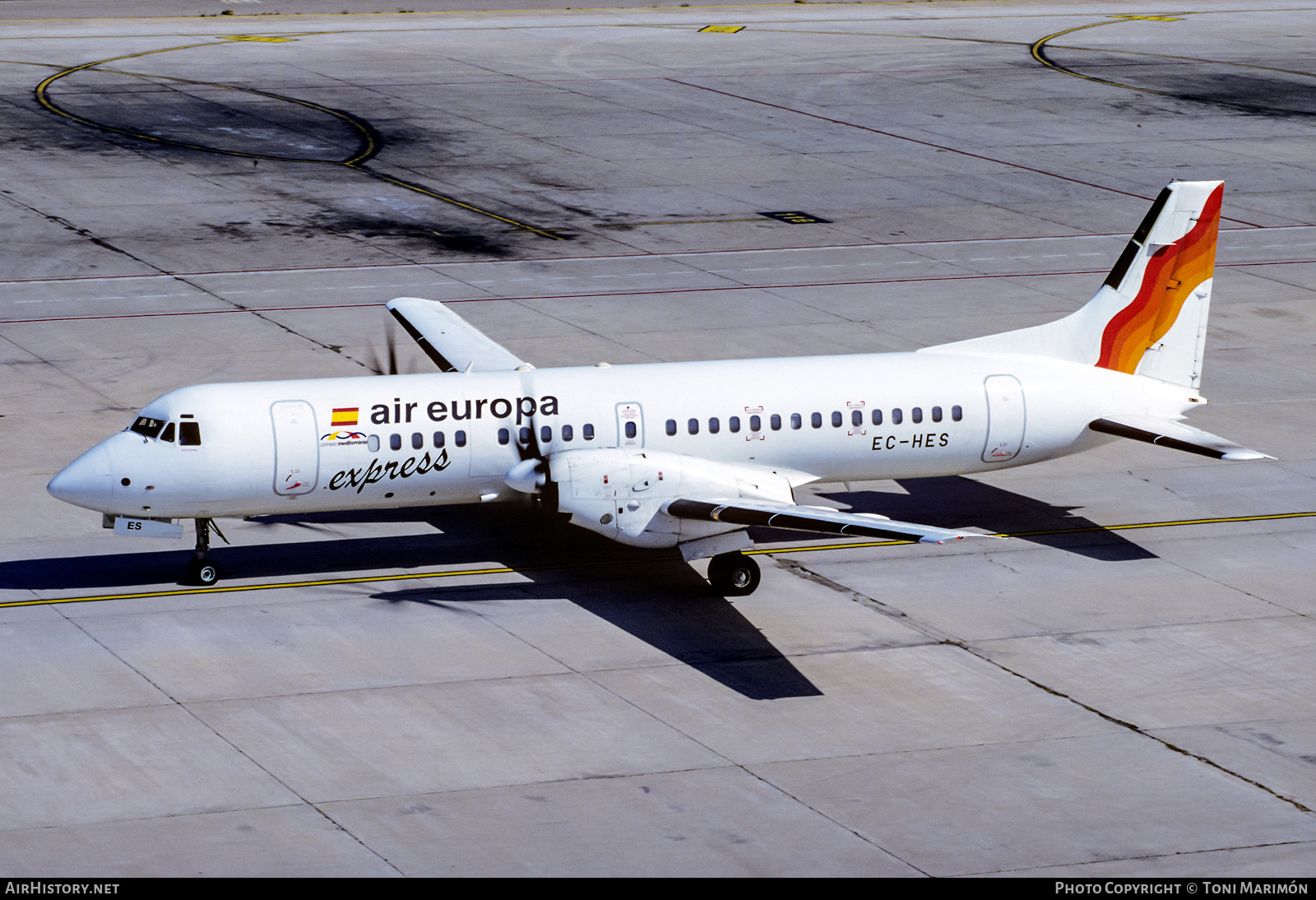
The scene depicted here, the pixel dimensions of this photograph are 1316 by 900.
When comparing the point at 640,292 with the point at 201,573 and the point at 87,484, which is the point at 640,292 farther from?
the point at 87,484

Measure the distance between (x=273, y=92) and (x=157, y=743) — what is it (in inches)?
2016

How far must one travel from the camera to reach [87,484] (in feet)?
91.7

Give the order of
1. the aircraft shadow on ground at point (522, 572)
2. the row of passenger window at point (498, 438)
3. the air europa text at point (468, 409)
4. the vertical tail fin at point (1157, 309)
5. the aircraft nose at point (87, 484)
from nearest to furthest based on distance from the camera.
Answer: the aircraft shadow on ground at point (522, 572)
the aircraft nose at point (87, 484)
the row of passenger window at point (498, 438)
the air europa text at point (468, 409)
the vertical tail fin at point (1157, 309)

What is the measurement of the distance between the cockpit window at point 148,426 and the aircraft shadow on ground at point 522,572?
269 centimetres

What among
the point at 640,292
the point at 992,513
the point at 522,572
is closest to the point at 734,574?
the point at 522,572

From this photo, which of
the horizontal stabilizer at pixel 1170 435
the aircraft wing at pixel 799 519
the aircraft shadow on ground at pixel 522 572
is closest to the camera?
the aircraft wing at pixel 799 519

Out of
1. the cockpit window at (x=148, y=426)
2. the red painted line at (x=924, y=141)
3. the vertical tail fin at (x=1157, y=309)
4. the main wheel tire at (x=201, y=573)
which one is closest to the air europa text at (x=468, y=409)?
the cockpit window at (x=148, y=426)

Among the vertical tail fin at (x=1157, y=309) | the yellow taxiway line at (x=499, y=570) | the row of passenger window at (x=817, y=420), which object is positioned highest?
the vertical tail fin at (x=1157, y=309)

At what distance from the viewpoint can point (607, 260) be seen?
167ft

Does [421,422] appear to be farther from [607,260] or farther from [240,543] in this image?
[607,260]

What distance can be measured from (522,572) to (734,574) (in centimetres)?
390

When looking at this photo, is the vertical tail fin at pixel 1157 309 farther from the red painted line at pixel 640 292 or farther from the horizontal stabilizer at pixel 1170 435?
the red painted line at pixel 640 292

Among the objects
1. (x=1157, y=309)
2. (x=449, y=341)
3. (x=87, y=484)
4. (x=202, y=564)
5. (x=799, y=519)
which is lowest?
(x=202, y=564)

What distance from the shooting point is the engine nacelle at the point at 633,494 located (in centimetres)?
2861
